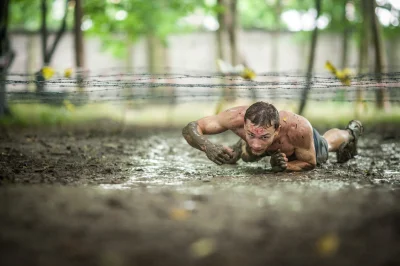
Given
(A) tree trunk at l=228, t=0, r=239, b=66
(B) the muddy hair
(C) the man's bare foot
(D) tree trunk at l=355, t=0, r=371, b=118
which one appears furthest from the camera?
(D) tree trunk at l=355, t=0, r=371, b=118

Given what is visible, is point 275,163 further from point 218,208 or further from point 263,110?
point 218,208

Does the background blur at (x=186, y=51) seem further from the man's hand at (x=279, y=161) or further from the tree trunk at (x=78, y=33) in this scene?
the man's hand at (x=279, y=161)

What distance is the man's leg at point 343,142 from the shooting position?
563 cm

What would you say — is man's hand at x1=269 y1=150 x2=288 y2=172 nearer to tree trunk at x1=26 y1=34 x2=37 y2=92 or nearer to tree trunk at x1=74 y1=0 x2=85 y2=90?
tree trunk at x1=74 y1=0 x2=85 y2=90

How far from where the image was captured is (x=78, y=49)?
11.2m

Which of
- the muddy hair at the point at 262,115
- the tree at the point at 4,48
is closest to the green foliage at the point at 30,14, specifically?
the tree at the point at 4,48

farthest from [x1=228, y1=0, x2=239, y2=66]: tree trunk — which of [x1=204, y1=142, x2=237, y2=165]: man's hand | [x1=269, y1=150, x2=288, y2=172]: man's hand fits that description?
[x1=204, y1=142, x2=237, y2=165]: man's hand

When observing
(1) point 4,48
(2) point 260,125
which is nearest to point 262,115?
Answer: (2) point 260,125

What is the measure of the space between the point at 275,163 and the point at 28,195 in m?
2.60

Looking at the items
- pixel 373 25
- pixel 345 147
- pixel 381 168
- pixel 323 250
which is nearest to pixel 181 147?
pixel 345 147

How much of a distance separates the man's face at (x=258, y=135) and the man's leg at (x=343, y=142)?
154 cm

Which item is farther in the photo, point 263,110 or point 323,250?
point 263,110

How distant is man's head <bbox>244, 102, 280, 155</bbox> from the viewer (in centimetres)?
434

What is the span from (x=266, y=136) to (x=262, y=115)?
0.71 feet
